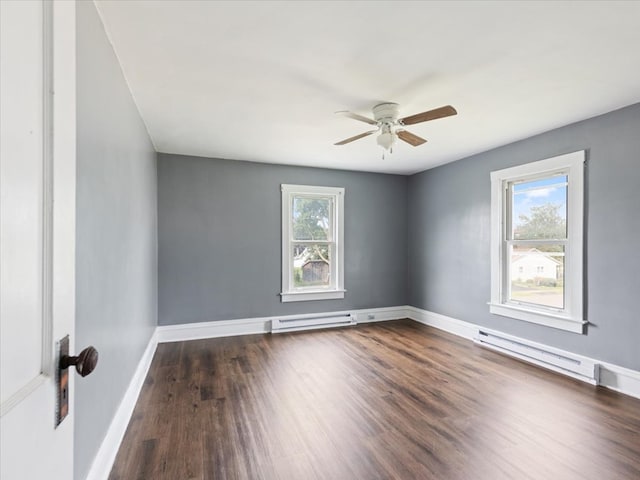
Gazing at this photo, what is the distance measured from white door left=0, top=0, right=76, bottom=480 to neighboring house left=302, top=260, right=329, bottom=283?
4429 mm

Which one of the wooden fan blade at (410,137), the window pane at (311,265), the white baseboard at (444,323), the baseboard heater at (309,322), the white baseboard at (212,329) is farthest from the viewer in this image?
the window pane at (311,265)

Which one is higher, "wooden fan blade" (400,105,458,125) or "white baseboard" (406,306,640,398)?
"wooden fan blade" (400,105,458,125)

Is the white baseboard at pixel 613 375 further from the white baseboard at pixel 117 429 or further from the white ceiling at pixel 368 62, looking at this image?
the white baseboard at pixel 117 429

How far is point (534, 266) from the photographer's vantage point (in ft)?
12.4

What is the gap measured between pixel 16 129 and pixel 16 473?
52 cm

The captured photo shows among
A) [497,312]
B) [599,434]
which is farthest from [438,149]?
[599,434]

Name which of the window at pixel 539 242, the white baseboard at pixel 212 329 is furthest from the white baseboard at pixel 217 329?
the window at pixel 539 242

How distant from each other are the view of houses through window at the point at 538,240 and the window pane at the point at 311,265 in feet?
8.37

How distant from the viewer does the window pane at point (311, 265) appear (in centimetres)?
510

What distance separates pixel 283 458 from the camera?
2.03m

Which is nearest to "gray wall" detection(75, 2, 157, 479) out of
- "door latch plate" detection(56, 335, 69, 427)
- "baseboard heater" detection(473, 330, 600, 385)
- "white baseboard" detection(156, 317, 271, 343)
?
"door latch plate" detection(56, 335, 69, 427)

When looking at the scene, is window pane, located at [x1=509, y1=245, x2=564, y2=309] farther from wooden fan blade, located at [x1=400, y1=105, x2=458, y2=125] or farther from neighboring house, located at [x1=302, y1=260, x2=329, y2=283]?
neighboring house, located at [x1=302, y1=260, x2=329, y2=283]

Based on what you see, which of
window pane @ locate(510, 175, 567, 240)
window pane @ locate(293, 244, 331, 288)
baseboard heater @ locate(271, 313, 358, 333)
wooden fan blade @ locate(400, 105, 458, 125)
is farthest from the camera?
window pane @ locate(293, 244, 331, 288)

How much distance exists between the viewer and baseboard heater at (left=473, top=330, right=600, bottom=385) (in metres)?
3.09
